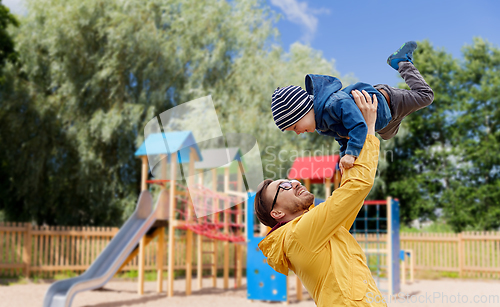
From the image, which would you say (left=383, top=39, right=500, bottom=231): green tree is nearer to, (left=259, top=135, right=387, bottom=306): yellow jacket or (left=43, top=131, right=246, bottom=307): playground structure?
(left=43, top=131, right=246, bottom=307): playground structure

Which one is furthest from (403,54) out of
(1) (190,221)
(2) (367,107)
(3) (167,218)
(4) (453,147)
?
(4) (453,147)

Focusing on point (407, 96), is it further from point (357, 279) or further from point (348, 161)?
point (357, 279)

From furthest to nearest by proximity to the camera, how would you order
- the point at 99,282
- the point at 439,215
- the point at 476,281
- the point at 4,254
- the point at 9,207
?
the point at 439,215
the point at 9,207
the point at 476,281
the point at 4,254
the point at 99,282

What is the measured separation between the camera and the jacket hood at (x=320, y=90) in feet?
5.38

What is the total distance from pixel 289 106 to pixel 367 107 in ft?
0.93

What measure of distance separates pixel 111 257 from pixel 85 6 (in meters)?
9.47

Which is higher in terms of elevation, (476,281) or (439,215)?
(439,215)

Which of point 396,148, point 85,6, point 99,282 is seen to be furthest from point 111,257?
point 396,148

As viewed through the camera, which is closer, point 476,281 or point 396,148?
point 476,281

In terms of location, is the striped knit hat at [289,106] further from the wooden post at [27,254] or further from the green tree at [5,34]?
the green tree at [5,34]

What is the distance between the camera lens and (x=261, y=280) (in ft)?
27.3

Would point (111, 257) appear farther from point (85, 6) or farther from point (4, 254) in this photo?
point (85, 6)

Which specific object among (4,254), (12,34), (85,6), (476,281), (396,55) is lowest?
(476,281)

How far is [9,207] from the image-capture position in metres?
14.5
